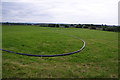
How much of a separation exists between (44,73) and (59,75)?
1.50ft

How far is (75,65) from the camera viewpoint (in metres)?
3.34

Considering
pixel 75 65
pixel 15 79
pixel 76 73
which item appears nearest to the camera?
pixel 15 79

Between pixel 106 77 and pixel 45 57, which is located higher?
pixel 45 57

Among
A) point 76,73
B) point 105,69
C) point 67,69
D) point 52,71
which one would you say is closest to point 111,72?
point 105,69

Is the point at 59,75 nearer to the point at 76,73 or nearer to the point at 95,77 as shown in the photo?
the point at 76,73

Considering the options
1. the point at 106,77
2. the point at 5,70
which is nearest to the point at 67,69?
the point at 106,77

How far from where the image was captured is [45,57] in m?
4.08

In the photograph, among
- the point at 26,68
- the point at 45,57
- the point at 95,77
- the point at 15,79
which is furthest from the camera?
the point at 45,57

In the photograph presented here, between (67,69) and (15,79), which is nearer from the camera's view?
(15,79)

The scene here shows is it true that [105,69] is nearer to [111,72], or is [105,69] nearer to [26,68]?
[111,72]

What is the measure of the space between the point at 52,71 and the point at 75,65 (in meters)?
0.94

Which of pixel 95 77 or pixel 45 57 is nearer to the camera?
pixel 95 77

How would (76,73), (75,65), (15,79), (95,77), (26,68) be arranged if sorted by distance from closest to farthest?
1. (15,79)
2. (95,77)
3. (76,73)
4. (26,68)
5. (75,65)

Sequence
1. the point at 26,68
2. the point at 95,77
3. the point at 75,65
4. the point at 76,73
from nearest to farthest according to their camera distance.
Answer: the point at 95,77 < the point at 76,73 < the point at 26,68 < the point at 75,65
